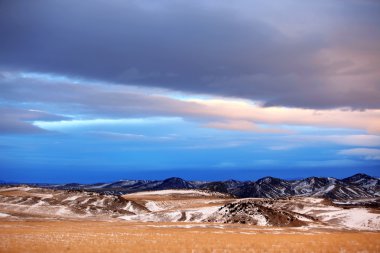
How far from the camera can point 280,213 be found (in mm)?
103188

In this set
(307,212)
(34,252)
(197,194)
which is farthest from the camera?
(197,194)

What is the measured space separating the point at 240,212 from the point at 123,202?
168ft

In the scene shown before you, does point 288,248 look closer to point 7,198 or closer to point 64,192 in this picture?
point 7,198

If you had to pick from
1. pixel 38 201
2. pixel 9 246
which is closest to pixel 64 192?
pixel 38 201

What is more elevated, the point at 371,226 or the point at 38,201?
the point at 38,201

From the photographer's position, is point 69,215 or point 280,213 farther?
point 69,215

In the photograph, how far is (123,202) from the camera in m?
140

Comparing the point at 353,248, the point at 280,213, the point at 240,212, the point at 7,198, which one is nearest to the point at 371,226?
the point at 280,213

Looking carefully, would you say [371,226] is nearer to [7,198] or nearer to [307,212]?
[307,212]

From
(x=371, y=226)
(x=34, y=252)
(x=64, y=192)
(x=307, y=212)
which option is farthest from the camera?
(x=64, y=192)

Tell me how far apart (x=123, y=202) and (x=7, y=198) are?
3675 centimetres

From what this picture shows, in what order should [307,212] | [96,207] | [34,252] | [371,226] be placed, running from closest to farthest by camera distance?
[34,252]
[371,226]
[96,207]
[307,212]

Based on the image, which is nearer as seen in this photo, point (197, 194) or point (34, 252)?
point (34, 252)

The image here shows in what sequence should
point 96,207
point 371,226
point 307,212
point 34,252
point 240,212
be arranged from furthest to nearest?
point 307,212 → point 96,207 → point 371,226 → point 240,212 → point 34,252
